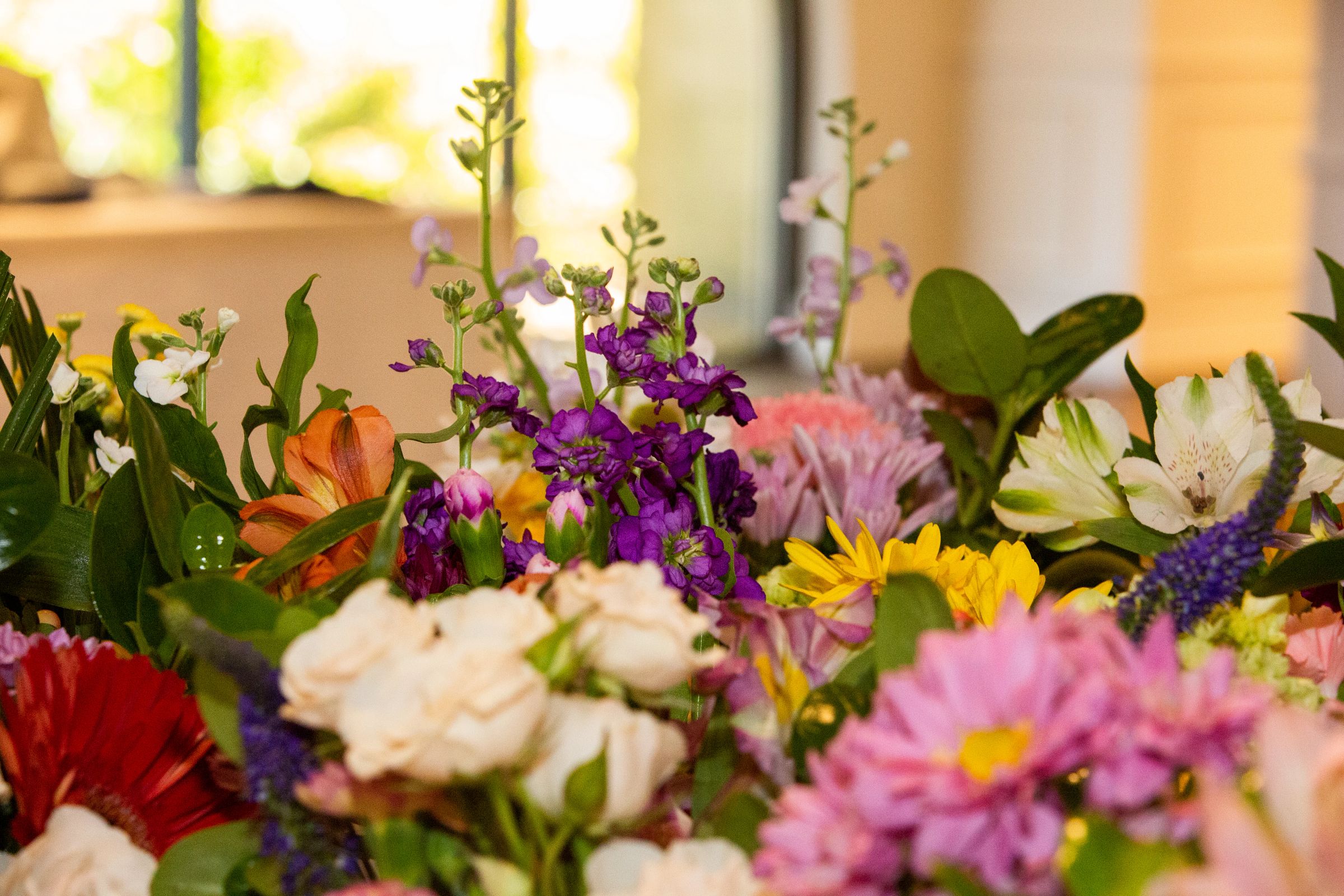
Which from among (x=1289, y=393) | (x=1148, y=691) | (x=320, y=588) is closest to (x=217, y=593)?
(x=320, y=588)

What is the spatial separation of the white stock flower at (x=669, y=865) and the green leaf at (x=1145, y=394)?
292mm

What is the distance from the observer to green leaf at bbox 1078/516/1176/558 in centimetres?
50

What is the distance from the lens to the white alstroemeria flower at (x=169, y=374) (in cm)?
48

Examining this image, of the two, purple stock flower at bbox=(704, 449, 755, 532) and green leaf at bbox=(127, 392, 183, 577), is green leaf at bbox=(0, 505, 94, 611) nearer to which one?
green leaf at bbox=(127, 392, 183, 577)

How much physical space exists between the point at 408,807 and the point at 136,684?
138 millimetres

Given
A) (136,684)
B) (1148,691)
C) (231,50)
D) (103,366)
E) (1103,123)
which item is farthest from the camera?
(1103,123)

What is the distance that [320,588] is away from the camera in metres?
0.41

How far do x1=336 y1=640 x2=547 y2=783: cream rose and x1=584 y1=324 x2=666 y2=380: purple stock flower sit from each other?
0.21 metres

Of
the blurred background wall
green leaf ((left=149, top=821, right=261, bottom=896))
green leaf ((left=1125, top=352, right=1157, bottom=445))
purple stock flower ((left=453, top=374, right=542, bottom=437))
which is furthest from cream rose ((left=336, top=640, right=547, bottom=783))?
the blurred background wall

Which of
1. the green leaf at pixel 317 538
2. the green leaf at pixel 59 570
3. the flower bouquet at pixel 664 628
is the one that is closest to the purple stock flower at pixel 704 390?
the flower bouquet at pixel 664 628

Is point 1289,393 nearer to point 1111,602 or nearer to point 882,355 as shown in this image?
point 1111,602

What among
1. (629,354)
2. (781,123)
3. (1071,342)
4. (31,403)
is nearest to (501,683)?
(629,354)

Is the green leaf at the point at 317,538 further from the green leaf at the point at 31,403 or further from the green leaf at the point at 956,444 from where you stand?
the green leaf at the point at 956,444

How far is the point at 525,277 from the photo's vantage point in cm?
59
